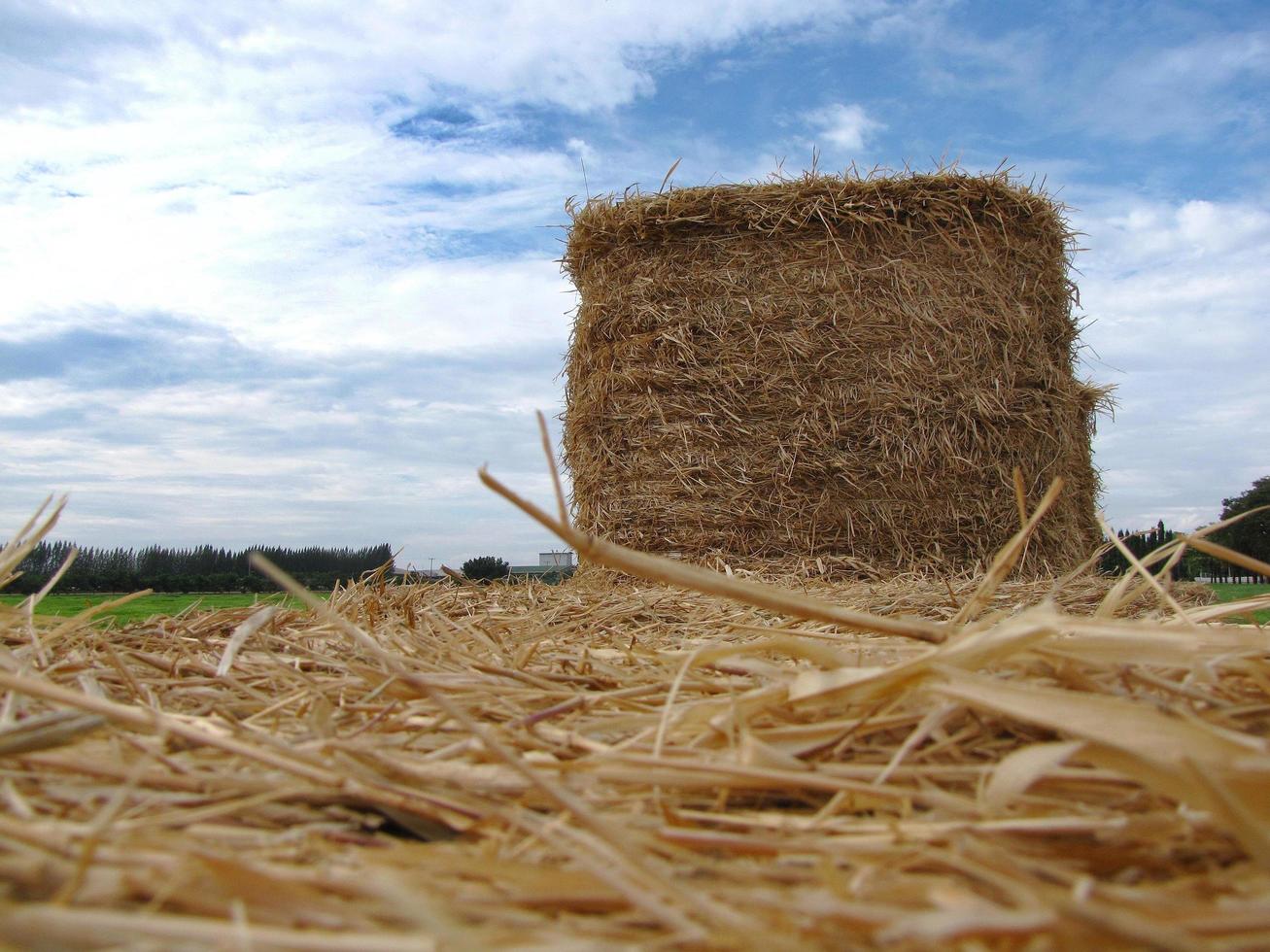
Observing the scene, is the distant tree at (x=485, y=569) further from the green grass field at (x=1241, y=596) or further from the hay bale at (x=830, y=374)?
the green grass field at (x=1241, y=596)

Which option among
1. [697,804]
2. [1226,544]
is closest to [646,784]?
[697,804]

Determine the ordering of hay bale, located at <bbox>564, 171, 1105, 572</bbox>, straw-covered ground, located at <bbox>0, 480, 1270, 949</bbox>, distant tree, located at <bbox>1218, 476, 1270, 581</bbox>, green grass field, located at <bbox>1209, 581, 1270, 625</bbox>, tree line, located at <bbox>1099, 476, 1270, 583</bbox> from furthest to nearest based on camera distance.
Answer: distant tree, located at <bbox>1218, 476, 1270, 581</bbox>, tree line, located at <bbox>1099, 476, 1270, 583</bbox>, hay bale, located at <bbox>564, 171, 1105, 572</bbox>, green grass field, located at <bbox>1209, 581, 1270, 625</bbox>, straw-covered ground, located at <bbox>0, 480, 1270, 949</bbox>

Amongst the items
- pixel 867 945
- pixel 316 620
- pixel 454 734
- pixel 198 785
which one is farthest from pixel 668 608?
pixel 867 945

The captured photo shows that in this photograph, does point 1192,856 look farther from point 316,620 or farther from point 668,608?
point 668,608

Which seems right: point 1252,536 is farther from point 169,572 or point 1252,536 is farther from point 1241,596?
point 169,572

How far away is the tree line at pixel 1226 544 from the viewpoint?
514 centimetres

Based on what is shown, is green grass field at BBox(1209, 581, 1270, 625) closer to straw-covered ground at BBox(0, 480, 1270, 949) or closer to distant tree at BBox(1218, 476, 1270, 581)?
straw-covered ground at BBox(0, 480, 1270, 949)

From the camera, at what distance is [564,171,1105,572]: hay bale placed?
146 inches

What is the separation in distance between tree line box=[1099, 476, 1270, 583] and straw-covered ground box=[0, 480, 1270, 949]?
3836 millimetres

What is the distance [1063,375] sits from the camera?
13.7 feet

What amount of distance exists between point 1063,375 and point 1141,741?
395cm

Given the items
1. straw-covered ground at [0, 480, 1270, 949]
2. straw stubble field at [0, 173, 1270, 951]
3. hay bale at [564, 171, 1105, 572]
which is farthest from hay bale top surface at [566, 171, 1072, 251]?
straw-covered ground at [0, 480, 1270, 949]

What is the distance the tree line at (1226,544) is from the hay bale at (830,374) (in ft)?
3.10

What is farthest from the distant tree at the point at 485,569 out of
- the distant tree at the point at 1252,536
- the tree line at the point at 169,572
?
the distant tree at the point at 1252,536
